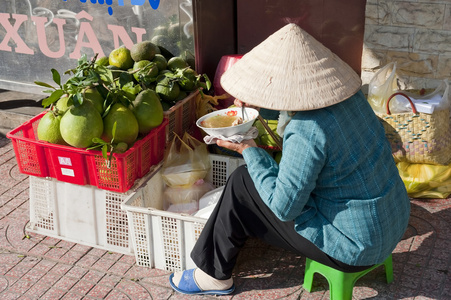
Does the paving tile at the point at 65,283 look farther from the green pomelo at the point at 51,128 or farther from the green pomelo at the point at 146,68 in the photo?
the green pomelo at the point at 146,68

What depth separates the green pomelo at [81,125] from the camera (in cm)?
331

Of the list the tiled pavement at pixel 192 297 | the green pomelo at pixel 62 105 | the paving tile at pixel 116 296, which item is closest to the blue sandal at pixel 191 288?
the tiled pavement at pixel 192 297

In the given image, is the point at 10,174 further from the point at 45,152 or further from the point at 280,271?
the point at 280,271

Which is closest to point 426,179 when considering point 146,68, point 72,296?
point 146,68

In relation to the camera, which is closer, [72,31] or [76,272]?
[76,272]

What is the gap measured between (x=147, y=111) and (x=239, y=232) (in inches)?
40.3

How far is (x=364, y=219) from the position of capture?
2.67 m

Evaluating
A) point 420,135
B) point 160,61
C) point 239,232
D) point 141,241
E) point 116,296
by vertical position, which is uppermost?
point 160,61

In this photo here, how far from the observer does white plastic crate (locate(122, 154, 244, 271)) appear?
10.8 ft

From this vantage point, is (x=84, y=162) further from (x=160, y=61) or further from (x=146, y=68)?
(x=160, y=61)

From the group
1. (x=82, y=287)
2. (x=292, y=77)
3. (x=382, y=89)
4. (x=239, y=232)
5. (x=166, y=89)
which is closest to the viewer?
(x=292, y=77)

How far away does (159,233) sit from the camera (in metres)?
3.40

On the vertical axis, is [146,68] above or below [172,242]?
above

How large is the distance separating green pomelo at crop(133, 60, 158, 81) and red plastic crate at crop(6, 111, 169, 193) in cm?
39
